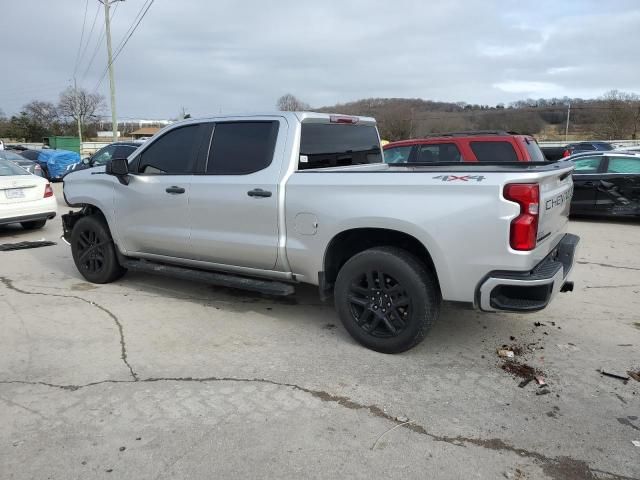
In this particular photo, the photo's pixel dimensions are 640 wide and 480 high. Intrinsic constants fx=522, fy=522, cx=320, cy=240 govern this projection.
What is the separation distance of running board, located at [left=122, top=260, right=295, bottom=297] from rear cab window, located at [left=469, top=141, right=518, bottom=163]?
5335 mm

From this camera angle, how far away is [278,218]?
4496mm

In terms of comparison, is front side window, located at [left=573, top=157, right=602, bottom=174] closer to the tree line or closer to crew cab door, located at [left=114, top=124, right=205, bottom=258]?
crew cab door, located at [left=114, top=124, right=205, bottom=258]

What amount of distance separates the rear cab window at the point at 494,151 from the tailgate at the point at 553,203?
4170 mm

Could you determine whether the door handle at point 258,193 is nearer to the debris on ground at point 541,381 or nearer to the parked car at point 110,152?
the debris on ground at point 541,381

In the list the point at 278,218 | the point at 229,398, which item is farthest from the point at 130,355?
the point at 278,218

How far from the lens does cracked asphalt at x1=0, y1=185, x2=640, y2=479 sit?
285 centimetres

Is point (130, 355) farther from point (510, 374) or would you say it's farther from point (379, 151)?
point (379, 151)

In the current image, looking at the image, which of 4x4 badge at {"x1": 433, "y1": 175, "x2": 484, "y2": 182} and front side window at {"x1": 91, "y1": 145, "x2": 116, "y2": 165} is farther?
front side window at {"x1": 91, "y1": 145, "x2": 116, "y2": 165}

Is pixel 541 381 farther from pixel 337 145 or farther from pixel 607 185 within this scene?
pixel 607 185

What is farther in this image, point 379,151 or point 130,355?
point 379,151

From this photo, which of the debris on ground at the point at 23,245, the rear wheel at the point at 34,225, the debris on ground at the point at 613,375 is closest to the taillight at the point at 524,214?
the debris on ground at the point at 613,375

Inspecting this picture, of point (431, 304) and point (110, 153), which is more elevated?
point (110, 153)

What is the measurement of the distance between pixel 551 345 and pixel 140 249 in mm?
4242

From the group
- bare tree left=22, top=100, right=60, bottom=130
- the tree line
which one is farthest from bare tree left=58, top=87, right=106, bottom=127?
the tree line
